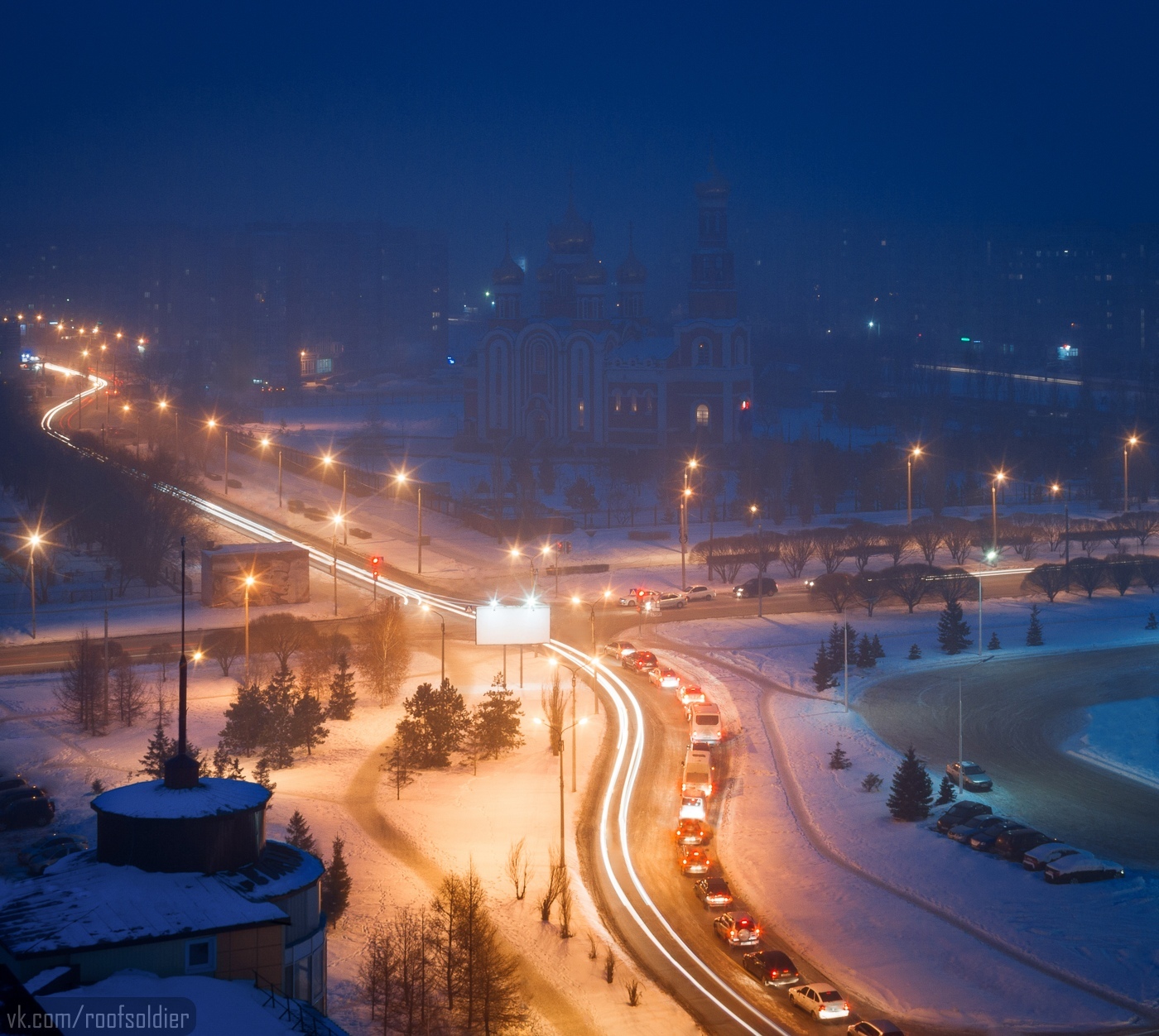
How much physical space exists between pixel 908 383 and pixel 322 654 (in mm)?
69916

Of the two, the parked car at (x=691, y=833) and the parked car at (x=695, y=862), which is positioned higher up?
the parked car at (x=691, y=833)

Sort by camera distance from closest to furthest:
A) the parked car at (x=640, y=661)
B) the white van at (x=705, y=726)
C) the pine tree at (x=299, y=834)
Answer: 1. the pine tree at (x=299, y=834)
2. the white van at (x=705, y=726)
3. the parked car at (x=640, y=661)

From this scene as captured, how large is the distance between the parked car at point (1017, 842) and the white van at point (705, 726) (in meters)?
6.23

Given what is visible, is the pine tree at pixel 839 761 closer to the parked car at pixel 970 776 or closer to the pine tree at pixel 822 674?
the parked car at pixel 970 776

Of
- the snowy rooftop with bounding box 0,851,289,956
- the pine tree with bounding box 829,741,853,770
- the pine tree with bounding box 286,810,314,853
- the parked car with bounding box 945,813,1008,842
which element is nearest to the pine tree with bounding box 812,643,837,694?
the pine tree with bounding box 829,741,853,770

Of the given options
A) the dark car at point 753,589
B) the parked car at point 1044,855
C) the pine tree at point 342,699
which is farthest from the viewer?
the dark car at point 753,589

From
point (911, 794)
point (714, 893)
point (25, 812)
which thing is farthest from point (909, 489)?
point (25, 812)

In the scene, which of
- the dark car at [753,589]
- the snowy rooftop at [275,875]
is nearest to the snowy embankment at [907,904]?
the snowy rooftop at [275,875]

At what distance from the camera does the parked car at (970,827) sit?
71.3 feet

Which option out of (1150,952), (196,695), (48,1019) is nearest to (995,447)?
(196,695)

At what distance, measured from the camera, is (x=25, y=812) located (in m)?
21.9

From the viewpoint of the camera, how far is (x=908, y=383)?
93.2 metres

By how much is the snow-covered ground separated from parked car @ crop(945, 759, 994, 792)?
9.17ft

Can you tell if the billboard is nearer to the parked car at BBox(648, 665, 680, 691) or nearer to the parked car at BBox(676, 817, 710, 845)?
the parked car at BBox(648, 665, 680, 691)
